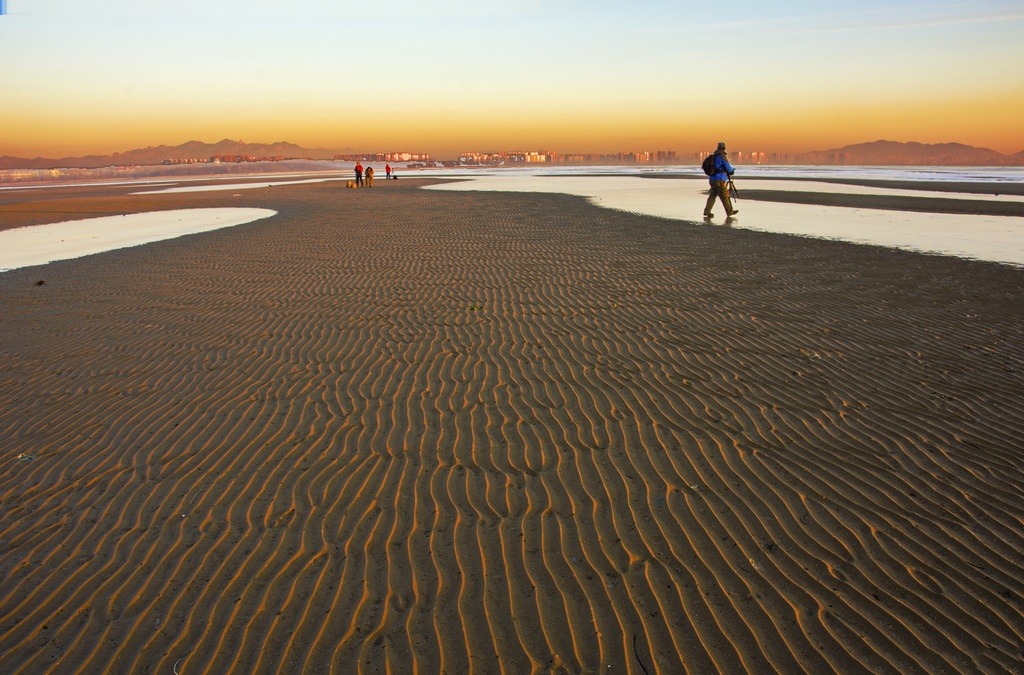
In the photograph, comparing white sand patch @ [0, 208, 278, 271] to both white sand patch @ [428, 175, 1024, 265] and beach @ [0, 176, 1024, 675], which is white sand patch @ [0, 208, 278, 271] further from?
white sand patch @ [428, 175, 1024, 265]

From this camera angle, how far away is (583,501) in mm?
4719

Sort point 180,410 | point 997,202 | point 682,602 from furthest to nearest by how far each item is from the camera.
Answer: point 997,202
point 180,410
point 682,602

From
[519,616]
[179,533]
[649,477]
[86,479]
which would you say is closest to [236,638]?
[179,533]

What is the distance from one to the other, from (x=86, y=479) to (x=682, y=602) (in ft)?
15.1

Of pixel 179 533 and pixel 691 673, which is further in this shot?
pixel 179 533

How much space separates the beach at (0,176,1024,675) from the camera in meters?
3.47

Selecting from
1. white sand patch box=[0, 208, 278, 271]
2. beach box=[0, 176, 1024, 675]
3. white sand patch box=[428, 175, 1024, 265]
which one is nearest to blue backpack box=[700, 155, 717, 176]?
white sand patch box=[428, 175, 1024, 265]

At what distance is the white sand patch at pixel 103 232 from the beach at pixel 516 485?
8177 mm

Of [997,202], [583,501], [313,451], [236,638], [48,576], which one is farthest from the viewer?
[997,202]

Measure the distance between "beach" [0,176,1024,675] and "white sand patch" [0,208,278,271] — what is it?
8177 mm

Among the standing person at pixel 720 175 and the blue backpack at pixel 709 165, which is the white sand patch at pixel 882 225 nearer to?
the standing person at pixel 720 175

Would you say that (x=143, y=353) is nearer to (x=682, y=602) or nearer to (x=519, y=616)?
(x=519, y=616)

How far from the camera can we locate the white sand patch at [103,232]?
17422 millimetres

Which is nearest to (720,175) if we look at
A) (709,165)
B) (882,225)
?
(709,165)
